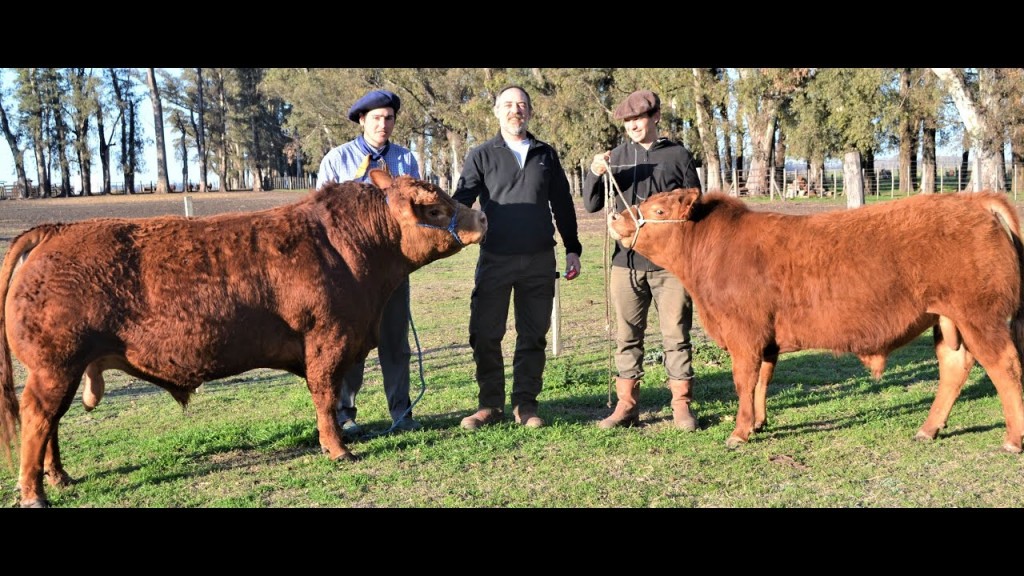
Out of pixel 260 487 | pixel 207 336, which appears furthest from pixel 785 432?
pixel 207 336

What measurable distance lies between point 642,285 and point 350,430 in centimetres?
261

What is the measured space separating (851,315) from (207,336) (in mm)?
4353

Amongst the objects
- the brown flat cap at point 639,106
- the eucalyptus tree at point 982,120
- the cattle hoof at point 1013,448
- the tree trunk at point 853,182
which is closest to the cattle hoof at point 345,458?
the brown flat cap at point 639,106

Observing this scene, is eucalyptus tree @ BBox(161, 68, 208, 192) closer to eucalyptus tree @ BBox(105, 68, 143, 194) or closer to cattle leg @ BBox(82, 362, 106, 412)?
eucalyptus tree @ BBox(105, 68, 143, 194)

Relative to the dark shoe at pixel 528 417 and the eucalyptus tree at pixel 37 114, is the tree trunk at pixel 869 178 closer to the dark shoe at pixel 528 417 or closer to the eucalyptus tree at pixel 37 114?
the dark shoe at pixel 528 417

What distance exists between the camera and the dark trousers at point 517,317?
6504mm

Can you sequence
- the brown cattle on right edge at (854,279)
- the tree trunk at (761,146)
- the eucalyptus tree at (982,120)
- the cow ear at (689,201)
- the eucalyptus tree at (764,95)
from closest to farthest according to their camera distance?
1. the brown cattle on right edge at (854,279)
2. the cow ear at (689,201)
3. the eucalyptus tree at (982,120)
4. the eucalyptus tree at (764,95)
5. the tree trunk at (761,146)

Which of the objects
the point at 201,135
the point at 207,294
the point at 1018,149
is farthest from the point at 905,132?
the point at 201,135

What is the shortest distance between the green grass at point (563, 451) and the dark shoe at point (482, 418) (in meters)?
0.14

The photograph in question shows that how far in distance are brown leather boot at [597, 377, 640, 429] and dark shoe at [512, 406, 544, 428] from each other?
49 centimetres

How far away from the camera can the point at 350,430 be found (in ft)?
20.8

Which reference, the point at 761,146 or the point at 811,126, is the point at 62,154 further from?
the point at 811,126

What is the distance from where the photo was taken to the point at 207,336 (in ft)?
17.0

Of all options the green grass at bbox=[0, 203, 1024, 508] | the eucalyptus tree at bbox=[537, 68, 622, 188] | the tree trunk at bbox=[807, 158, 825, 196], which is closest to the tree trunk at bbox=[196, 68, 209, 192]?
the eucalyptus tree at bbox=[537, 68, 622, 188]
